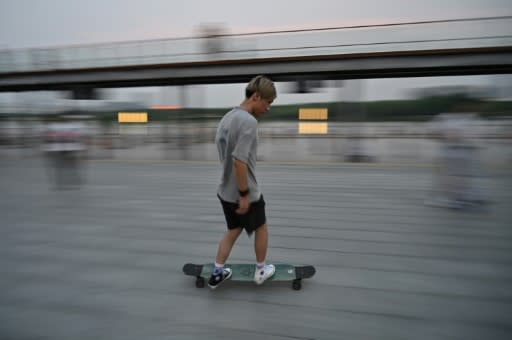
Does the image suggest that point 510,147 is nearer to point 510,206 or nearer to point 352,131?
point 352,131

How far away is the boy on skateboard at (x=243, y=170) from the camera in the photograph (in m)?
2.16

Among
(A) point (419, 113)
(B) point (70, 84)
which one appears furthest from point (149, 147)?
(A) point (419, 113)

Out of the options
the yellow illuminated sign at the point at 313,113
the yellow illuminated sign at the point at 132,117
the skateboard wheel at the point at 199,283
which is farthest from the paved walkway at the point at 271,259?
the yellow illuminated sign at the point at 132,117

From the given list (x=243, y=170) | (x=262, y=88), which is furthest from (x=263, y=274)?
(x=262, y=88)

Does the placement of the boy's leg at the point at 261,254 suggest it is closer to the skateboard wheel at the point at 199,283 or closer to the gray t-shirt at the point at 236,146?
the gray t-shirt at the point at 236,146

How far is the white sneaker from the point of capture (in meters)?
2.53

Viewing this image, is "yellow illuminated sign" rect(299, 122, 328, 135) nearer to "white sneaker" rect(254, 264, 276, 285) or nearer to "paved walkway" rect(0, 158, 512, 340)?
"paved walkway" rect(0, 158, 512, 340)

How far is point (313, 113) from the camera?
11.2m

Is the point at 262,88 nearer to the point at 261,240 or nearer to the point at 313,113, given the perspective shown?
the point at 261,240

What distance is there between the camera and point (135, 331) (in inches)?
81.4

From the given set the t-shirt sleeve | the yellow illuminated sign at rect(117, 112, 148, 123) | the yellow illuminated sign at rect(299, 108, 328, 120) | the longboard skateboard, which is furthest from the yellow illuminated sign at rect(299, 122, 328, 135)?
the t-shirt sleeve

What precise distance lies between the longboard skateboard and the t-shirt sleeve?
1.03 meters

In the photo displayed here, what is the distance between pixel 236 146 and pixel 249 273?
114 cm

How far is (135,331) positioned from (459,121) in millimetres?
4694
